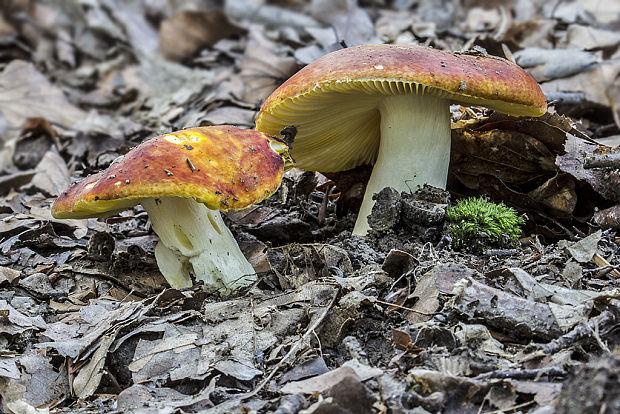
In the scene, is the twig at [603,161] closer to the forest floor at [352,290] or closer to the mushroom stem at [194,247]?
the forest floor at [352,290]

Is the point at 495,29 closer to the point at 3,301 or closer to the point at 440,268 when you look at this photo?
the point at 440,268

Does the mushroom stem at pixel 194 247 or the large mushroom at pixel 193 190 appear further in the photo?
the mushroom stem at pixel 194 247

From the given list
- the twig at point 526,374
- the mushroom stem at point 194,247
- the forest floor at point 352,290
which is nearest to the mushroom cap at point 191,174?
the mushroom stem at point 194,247

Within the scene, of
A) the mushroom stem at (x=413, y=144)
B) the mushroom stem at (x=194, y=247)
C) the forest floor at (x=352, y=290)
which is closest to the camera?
the forest floor at (x=352, y=290)

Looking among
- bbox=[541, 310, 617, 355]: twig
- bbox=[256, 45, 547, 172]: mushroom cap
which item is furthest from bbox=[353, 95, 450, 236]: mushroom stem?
bbox=[541, 310, 617, 355]: twig

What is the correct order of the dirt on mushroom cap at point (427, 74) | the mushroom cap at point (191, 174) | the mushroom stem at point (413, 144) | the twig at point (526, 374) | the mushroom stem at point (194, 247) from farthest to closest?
the mushroom stem at point (413, 144) → the mushroom stem at point (194, 247) → the dirt on mushroom cap at point (427, 74) → the mushroom cap at point (191, 174) → the twig at point (526, 374)

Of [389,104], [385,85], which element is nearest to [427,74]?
[385,85]

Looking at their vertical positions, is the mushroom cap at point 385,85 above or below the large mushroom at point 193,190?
above

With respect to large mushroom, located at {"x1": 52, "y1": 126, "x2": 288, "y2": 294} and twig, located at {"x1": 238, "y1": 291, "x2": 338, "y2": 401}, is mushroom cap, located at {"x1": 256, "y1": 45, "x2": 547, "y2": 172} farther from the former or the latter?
twig, located at {"x1": 238, "y1": 291, "x2": 338, "y2": 401}
